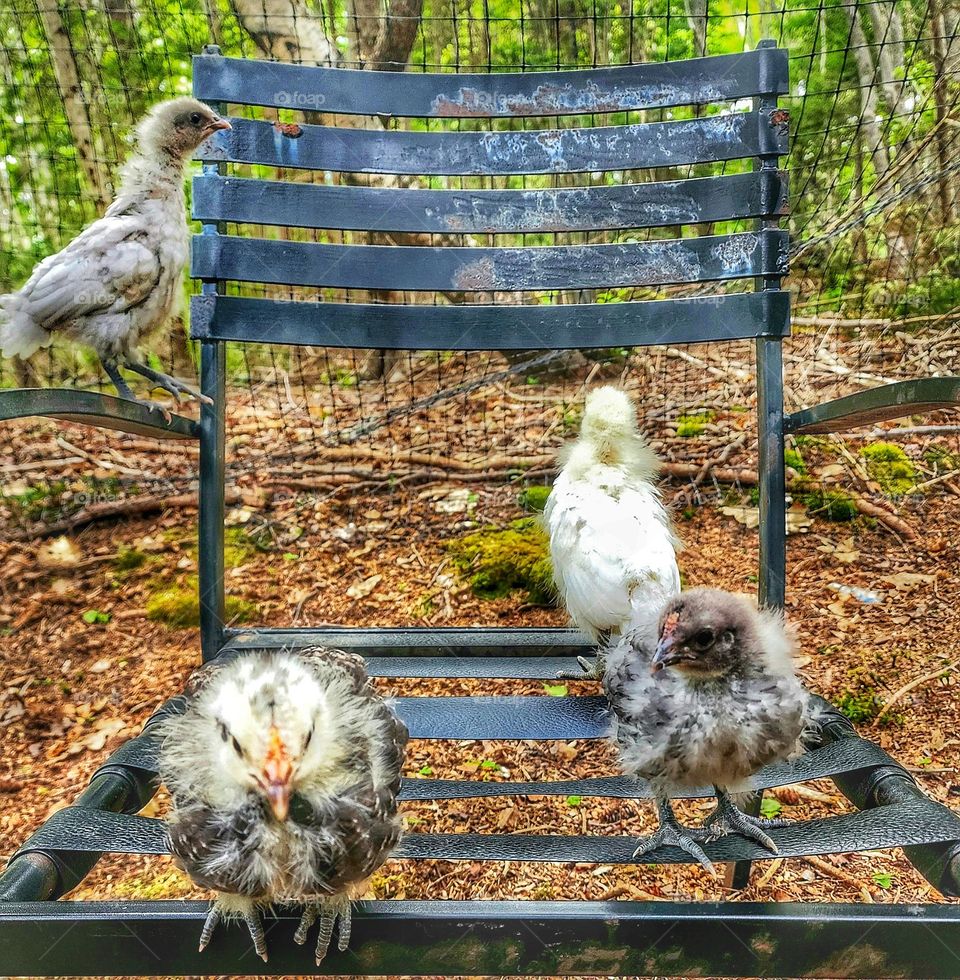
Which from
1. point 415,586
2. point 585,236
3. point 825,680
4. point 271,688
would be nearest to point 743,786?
point 271,688

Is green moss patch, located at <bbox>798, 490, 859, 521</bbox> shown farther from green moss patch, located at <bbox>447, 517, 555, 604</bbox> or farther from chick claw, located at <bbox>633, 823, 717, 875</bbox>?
chick claw, located at <bbox>633, 823, 717, 875</bbox>

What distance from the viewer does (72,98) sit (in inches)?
203

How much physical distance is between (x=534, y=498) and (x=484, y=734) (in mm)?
2410

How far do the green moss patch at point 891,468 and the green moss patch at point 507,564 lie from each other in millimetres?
1799

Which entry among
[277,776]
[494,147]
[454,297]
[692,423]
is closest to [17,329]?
[494,147]

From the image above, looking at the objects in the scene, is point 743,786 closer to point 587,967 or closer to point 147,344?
point 587,967

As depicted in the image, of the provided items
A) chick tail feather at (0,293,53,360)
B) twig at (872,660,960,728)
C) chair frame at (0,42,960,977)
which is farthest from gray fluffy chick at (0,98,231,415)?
twig at (872,660,960,728)

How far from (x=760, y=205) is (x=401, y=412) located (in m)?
2.38

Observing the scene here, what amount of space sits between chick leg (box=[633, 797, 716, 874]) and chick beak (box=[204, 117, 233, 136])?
2.34m

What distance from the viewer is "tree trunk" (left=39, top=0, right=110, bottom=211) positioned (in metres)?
4.93

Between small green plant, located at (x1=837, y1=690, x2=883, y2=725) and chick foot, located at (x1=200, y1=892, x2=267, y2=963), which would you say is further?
small green plant, located at (x1=837, y1=690, x2=883, y2=725)

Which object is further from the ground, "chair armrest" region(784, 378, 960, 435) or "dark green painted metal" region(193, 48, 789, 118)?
"dark green painted metal" region(193, 48, 789, 118)

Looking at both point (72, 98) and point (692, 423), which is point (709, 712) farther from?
point (72, 98)

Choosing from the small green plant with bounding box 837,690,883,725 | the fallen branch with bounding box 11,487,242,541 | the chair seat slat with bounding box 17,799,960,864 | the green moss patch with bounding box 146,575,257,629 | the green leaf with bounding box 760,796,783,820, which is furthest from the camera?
the fallen branch with bounding box 11,487,242,541
